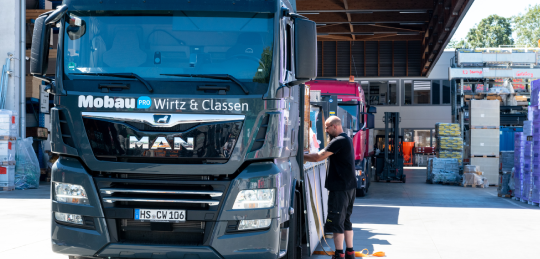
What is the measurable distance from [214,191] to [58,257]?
321 centimetres

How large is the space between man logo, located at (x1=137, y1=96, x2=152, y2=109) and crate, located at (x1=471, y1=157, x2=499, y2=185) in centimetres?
1796

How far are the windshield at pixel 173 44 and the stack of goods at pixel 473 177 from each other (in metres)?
16.8

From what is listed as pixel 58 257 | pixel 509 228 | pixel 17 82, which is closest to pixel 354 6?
pixel 17 82

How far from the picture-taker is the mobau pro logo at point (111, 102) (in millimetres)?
5172

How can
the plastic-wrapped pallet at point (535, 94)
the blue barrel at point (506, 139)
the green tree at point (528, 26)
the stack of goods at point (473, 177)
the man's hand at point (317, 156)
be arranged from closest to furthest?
1. the man's hand at point (317, 156)
2. the plastic-wrapped pallet at point (535, 94)
3. the stack of goods at point (473, 177)
4. the blue barrel at point (506, 139)
5. the green tree at point (528, 26)

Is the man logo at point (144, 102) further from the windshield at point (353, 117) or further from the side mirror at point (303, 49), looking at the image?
the windshield at point (353, 117)

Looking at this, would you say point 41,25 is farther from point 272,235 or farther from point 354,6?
point 354,6

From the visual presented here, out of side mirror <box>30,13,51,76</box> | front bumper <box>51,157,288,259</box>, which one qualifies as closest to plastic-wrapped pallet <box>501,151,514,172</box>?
front bumper <box>51,157,288,259</box>

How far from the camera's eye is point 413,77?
121 ft

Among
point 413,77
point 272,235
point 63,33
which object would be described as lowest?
point 272,235

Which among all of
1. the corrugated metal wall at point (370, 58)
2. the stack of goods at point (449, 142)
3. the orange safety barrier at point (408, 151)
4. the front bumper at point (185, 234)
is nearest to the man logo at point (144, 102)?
the front bumper at point (185, 234)

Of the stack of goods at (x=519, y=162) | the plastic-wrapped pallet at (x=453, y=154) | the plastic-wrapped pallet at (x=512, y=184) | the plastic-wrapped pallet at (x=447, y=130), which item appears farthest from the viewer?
the plastic-wrapped pallet at (x=447, y=130)

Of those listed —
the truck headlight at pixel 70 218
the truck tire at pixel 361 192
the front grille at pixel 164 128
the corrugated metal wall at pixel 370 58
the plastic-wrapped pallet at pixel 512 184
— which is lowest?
the truck tire at pixel 361 192

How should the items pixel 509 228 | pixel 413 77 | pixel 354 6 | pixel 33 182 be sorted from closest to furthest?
pixel 509 228 < pixel 33 182 < pixel 354 6 < pixel 413 77
